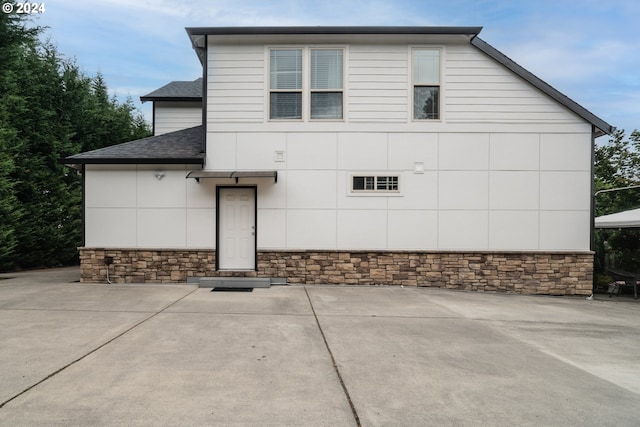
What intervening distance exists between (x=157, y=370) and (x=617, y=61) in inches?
1158

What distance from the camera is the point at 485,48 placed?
8.56m

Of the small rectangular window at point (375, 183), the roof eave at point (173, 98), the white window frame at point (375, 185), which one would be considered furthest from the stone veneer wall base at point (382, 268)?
the roof eave at point (173, 98)

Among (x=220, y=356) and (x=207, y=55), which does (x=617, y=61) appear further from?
(x=220, y=356)

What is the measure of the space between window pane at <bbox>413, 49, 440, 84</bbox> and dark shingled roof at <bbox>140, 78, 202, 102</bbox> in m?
8.20

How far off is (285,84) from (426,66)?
3484 mm

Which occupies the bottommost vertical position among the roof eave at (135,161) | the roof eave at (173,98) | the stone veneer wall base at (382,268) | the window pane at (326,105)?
the stone veneer wall base at (382,268)

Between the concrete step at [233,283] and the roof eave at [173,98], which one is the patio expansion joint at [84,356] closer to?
the concrete step at [233,283]

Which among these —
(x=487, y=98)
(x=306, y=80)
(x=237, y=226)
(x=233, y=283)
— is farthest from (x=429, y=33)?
(x=233, y=283)

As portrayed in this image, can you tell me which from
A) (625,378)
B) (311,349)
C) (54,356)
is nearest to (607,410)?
(625,378)

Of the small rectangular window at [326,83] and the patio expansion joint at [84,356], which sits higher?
the small rectangular window at [326,83]

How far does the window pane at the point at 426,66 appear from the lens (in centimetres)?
876

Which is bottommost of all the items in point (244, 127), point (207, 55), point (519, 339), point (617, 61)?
point (519, 339)

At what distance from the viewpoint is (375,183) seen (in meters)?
8.73

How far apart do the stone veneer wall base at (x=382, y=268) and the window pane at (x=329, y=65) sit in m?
4.18
